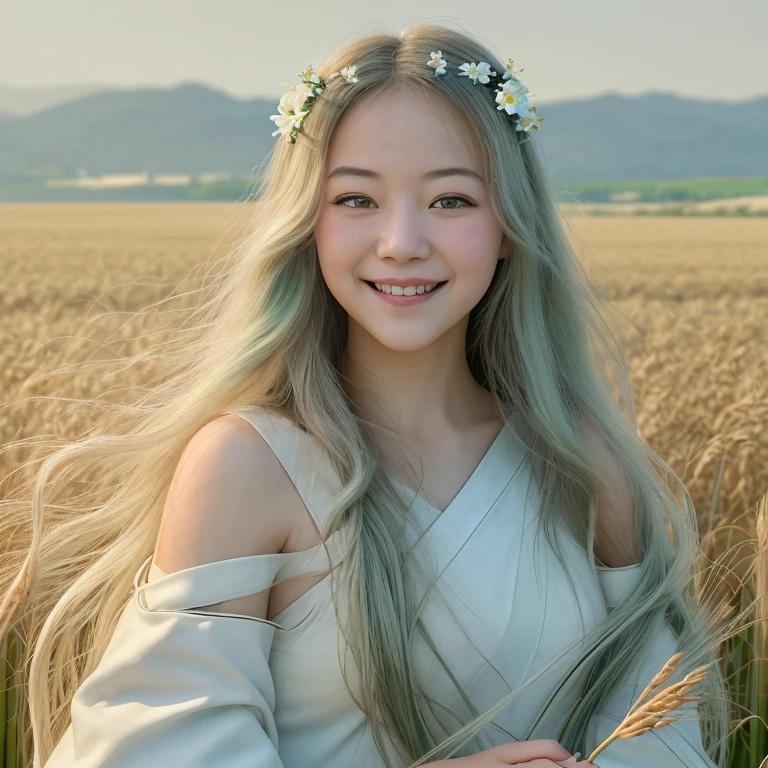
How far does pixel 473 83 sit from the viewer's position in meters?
1.94

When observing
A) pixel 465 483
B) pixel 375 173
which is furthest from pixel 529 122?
pixel 465 483

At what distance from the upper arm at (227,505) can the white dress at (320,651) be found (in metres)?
0.03

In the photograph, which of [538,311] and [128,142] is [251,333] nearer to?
[538,311]

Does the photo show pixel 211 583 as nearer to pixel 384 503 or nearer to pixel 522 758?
pixel 384 503

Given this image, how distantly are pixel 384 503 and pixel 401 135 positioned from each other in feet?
2.25

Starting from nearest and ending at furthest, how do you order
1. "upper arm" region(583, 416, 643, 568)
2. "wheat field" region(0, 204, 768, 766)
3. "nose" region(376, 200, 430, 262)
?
"nose" region(376, 200, 430, 262)
"upper arm" region(583, 416, 643, 568)
"wheat field" region(0, 204, 768, 766)

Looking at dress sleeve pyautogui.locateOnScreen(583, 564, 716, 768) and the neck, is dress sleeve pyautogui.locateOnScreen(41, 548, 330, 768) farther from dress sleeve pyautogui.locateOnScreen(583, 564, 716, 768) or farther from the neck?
dress sleeve pyautogui.locateOnScreen(583, 564, 716, 768)

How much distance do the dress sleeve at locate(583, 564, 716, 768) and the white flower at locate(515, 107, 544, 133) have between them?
3.06ft

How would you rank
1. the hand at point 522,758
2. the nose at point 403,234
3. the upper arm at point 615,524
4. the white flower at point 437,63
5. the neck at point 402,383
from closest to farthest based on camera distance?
1. the hand at point 522,758
2. the nose at point 403,234
3. the white flower at point 437,63
4. the neck at point 402,383
5. the upper arm at point 615,524

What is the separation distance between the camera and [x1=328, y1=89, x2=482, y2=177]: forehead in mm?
1833

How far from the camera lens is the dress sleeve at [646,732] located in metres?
1.93

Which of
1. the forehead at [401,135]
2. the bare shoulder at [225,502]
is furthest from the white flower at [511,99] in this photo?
the bare shoulder at [225,502]

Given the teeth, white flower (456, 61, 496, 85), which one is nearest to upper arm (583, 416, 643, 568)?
the teeth

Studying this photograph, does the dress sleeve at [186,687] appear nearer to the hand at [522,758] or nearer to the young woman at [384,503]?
the young woman at [384,503]
